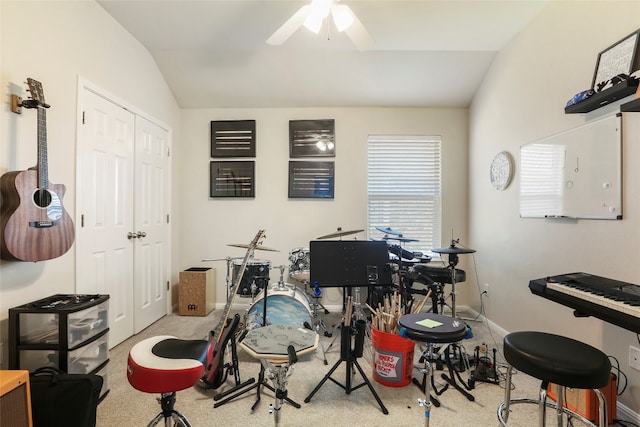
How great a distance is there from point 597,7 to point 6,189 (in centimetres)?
380

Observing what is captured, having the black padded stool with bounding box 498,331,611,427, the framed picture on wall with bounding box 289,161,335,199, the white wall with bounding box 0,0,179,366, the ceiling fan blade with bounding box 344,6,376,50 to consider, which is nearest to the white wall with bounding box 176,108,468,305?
the framed picture on wall with bounding box 289,161,335,199

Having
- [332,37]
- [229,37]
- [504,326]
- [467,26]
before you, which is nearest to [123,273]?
[229,37]

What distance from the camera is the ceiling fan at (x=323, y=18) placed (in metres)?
1.87

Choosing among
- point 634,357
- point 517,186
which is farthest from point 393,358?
point 517,186

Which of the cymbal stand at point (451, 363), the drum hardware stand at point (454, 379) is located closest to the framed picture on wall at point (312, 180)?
the cymbal stand at point (451, 363)

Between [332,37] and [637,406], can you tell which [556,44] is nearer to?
[332,37]

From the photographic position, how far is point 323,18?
1.96 m

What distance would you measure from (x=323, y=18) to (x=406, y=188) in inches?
93.7

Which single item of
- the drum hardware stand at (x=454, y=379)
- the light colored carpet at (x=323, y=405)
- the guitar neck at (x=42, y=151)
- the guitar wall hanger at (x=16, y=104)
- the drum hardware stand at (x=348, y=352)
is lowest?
the light colored carpet at (x=323, y=405)

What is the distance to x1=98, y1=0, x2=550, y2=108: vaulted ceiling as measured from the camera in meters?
2.58

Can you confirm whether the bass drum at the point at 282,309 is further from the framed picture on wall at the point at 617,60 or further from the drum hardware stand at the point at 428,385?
the framed picture on wall at the point at 617,60

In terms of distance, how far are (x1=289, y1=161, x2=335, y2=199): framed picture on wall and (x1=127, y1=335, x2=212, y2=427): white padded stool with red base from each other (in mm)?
2478

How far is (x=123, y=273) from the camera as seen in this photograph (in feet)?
8.94

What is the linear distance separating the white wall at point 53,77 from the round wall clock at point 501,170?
12.1ft
